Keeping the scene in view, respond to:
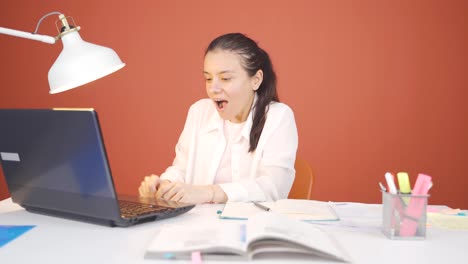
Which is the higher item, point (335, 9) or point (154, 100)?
point (335, 9)

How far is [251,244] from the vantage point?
1.02m

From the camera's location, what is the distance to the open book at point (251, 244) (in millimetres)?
997

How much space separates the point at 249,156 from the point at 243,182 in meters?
0.33

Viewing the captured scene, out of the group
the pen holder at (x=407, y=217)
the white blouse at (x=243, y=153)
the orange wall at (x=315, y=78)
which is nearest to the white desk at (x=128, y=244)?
the pen holder at (x=407, y=217)

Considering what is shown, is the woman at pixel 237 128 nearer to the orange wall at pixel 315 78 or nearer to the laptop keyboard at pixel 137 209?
the laptop keyboard at pixel 137 209

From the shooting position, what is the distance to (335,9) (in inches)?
130

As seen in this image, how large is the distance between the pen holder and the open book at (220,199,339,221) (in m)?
0.20

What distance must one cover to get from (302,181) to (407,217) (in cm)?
96

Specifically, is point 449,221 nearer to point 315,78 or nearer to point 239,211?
point 239,211

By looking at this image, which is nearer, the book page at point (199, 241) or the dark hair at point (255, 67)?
the book page at point (199, 241)

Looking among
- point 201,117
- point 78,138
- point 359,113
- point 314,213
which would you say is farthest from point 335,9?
point 78,138

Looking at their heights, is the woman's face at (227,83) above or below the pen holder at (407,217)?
above

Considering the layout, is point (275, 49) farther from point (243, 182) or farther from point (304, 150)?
point (243, 182)

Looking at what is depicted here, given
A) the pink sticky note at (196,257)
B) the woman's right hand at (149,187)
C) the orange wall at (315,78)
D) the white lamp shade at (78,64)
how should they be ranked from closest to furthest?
the pink sticky note at (196,257) < the white lamp shade at (78,64) < the woman's right hand at (149,187) < the orange wall at (315,78)
